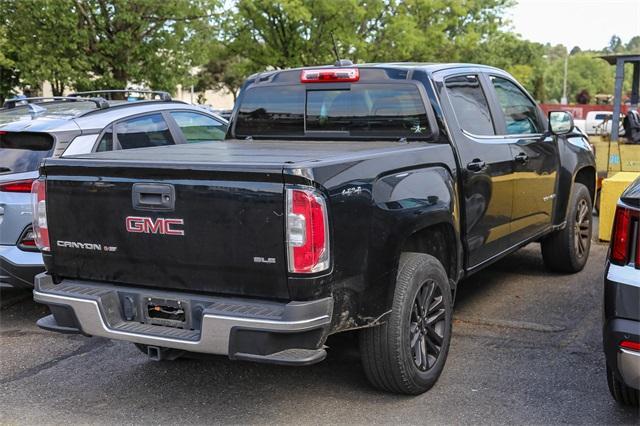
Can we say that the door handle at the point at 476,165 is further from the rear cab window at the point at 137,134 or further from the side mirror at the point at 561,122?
the rear cab window at the point at 137,134

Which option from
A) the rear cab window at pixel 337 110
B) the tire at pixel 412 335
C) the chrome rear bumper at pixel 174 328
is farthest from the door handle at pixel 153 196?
the rear cab window at pixel 337 110

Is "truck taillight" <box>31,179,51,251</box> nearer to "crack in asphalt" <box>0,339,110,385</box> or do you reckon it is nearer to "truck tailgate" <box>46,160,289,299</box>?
"truck tailgate" <box>46,160,289,299</box>

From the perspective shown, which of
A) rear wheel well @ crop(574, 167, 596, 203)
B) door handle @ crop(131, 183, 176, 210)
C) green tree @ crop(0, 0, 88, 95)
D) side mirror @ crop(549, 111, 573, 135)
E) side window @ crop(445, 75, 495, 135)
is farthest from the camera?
green tree @ crop(0, 0, 88, 95)

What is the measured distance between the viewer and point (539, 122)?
230 inches

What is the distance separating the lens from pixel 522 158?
5.18 meters

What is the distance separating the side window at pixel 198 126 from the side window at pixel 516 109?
2.62 m

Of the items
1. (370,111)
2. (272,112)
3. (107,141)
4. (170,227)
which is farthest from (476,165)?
(107,141)

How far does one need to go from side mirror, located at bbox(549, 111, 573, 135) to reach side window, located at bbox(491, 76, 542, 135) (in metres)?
0.22

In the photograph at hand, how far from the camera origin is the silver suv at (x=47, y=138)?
5.08 metres

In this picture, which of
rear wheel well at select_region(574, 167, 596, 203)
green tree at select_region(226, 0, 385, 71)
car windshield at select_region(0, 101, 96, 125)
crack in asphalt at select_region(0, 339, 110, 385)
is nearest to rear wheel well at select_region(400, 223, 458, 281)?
crack in asphalt at select_region(0, 339, 110, 385)

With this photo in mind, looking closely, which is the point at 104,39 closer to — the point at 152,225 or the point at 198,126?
the point at 198,126

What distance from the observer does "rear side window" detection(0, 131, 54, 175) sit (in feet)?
17.1

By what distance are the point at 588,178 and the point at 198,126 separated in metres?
3.93

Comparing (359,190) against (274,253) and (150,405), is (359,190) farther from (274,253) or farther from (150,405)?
(150,405)
